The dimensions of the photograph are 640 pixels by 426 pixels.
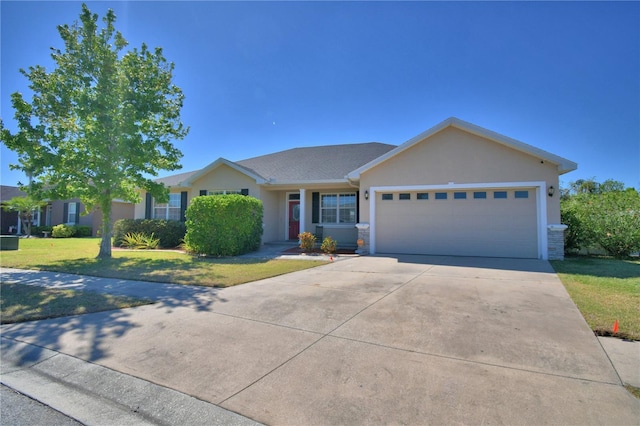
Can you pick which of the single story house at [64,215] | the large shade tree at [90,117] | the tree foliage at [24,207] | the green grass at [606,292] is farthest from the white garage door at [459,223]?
the tree foliage at [24,207]

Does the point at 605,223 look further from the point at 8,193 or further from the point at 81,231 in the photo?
the point at 8,193

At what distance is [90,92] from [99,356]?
1083 centimetres

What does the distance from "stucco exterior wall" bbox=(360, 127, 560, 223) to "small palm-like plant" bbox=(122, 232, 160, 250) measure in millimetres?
10636

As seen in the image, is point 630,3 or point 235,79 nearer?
point 630,3

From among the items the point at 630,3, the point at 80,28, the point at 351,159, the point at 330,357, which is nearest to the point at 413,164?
the point at 351,159

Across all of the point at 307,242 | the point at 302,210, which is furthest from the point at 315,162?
the point at 307,242

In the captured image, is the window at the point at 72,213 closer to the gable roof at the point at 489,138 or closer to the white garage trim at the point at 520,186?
the gable roof at the point at 489,138

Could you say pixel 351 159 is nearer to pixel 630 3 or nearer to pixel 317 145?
pixel 317 145

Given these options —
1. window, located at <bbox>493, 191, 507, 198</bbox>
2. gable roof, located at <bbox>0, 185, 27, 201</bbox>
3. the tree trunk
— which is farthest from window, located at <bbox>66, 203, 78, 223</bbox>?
window, located at <bbox>493, 191, 507, 198</bbox>

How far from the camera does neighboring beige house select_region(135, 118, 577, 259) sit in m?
11.7

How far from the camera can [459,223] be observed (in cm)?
1262

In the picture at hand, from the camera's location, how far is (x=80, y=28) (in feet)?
37.1

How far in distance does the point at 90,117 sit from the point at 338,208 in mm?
10778

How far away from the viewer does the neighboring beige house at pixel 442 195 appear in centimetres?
1166
